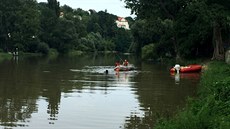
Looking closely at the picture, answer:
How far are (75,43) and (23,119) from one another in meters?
123

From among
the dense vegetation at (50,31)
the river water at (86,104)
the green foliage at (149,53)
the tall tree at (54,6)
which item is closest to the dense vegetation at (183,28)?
the green foliage at (149,53)

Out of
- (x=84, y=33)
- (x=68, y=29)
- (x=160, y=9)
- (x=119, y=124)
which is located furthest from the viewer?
(x=84, y=33)

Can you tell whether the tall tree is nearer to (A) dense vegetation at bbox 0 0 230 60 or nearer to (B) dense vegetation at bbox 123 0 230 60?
(A) dense vegetation at bbox 0 0 230 60

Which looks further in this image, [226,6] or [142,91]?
[226,6]

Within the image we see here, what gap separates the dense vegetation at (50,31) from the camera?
106 metres

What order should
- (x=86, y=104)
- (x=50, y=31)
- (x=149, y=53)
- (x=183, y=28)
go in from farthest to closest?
(x=50, y=31) < (x=149, y=53) < (x=183, y=28) < (x=86, y=104)


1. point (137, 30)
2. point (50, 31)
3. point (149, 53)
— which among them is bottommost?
point (149, 53)

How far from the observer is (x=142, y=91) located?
26938 mm

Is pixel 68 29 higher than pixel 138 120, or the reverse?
pixel 68 29

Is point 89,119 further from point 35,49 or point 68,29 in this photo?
point 68,29

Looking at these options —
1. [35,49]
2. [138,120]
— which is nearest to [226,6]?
[138,120]

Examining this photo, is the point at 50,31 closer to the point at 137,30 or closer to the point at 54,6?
the point at 54,6

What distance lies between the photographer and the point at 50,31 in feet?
429

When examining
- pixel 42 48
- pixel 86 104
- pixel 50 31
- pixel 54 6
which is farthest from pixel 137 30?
pixel 86 104
